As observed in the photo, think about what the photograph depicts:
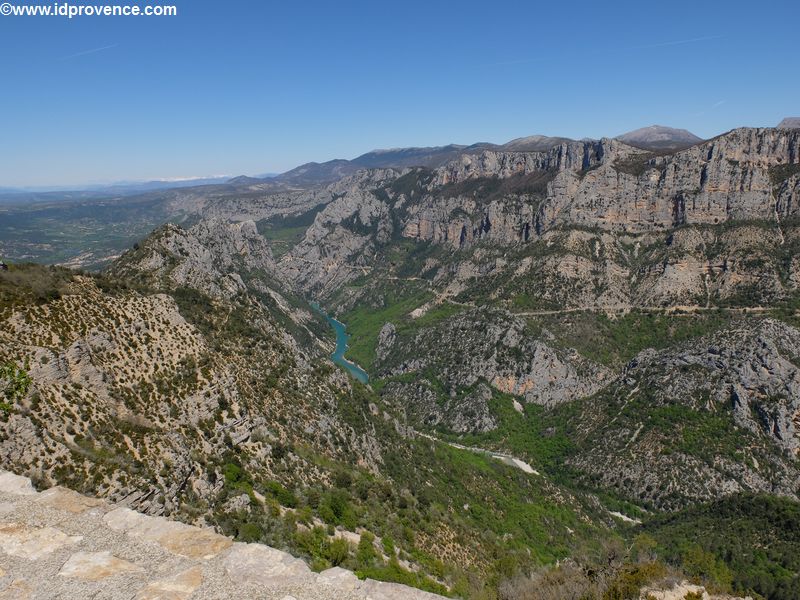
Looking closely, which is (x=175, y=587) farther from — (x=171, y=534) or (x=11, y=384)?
(x=11, y=384)

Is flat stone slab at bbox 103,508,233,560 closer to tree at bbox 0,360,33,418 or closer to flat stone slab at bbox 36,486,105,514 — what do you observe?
flat stone slab at bbox 36,486,105,514

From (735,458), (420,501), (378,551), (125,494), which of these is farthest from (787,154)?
(125,494)

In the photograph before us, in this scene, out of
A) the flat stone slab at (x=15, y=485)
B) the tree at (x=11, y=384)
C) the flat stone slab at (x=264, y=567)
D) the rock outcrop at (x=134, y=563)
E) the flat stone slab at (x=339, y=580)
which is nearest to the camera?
the rock outcrop at (x=134, y=563)

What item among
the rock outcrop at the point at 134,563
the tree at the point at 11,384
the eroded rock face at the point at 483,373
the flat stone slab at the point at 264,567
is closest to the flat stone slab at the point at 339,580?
the rock outcrop at the point at 134,563

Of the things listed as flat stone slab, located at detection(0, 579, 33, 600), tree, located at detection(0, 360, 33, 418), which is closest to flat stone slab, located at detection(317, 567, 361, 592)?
flat stone slab, located at detection(0, 579, 33, 600)

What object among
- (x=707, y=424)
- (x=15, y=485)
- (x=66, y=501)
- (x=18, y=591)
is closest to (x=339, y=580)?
(x=18, y=591)

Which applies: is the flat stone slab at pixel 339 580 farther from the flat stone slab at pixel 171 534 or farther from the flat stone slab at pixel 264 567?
the flat stone slab at pixel 171 534

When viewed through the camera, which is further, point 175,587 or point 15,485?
point 15,485
